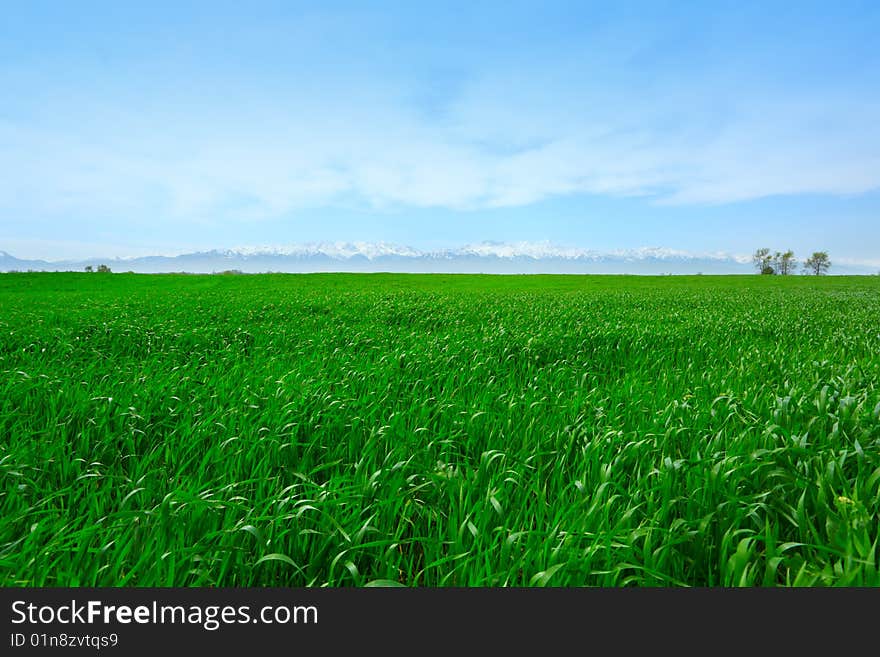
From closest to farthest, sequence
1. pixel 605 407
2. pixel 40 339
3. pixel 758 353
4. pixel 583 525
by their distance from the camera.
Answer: pixel 583 525 → pixel 605 407 → pixel 758 353 → pixel 40 339

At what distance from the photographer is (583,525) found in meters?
2.46

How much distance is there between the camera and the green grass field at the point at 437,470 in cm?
233

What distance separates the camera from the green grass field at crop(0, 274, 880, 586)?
2.33 metres

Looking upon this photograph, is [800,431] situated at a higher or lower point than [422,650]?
higher

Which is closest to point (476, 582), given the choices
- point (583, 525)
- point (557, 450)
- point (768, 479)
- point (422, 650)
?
point (422, 650)

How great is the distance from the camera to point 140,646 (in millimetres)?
1895

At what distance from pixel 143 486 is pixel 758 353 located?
972 centimetres

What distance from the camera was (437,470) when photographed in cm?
338

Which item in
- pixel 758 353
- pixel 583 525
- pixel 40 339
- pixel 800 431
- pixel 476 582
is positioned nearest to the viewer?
pixel 476 582

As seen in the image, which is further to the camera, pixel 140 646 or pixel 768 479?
pixel 768 479

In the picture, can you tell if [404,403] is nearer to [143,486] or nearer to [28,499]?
[143,486]

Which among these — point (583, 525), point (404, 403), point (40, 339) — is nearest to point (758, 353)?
point (404, 403)

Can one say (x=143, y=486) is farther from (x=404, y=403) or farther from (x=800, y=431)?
(x=800, y=431)

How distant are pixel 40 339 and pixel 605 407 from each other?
1134 centimetres
